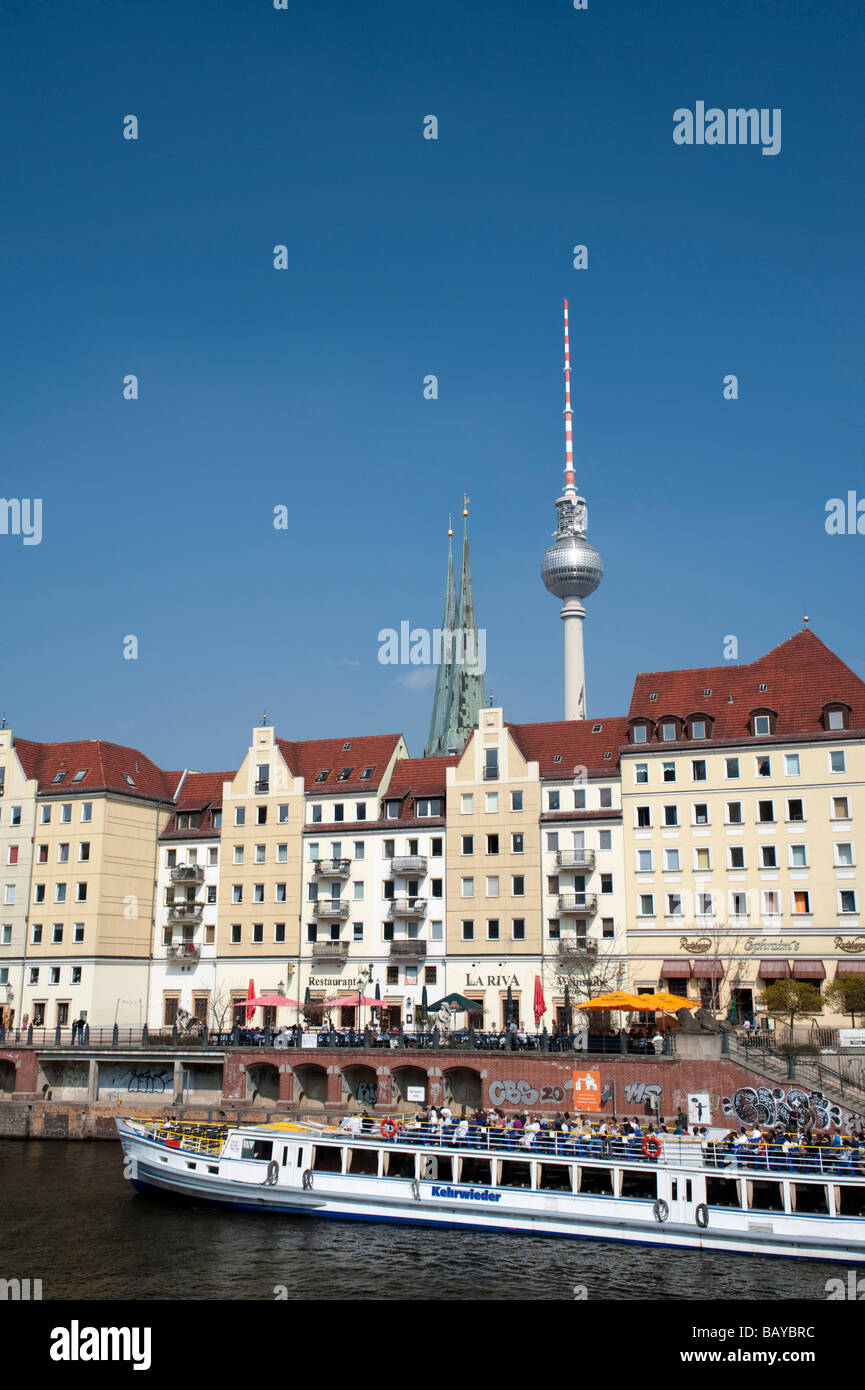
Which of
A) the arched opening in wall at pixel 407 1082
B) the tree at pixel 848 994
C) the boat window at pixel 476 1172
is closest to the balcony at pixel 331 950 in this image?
the arched opening in wall at pixel 407 1082

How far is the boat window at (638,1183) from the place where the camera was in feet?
139

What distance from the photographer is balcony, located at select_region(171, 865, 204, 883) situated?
275ft

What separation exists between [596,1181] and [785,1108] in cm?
1263

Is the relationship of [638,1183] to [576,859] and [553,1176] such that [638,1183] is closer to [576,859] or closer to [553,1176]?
[553,1176]

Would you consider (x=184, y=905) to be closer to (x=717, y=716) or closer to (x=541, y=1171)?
(x=717, y=716)

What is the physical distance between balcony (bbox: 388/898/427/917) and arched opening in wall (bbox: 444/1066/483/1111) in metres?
16.5

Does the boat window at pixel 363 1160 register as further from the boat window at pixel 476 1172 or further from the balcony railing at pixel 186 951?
the balcony railing at pixel 186 951

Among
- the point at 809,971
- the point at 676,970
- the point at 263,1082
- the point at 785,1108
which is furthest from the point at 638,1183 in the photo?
the point at 263,1082

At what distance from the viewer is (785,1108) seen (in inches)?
2051

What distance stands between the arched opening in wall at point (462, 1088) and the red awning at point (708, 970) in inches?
617

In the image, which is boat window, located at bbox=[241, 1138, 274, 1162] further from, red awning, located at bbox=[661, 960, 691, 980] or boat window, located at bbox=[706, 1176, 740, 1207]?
red awning, located at bbox=[661, 960, 691, 980]

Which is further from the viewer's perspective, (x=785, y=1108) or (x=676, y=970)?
(x=676, y=970)

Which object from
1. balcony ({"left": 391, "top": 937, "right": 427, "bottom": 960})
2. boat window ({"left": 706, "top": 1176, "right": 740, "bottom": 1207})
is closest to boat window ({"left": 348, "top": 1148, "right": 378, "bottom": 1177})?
boat window ({"left": 706, "top": 1176, "right": 740, "bottom": 1207})

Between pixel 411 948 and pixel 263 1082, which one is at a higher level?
pixel 411 948
